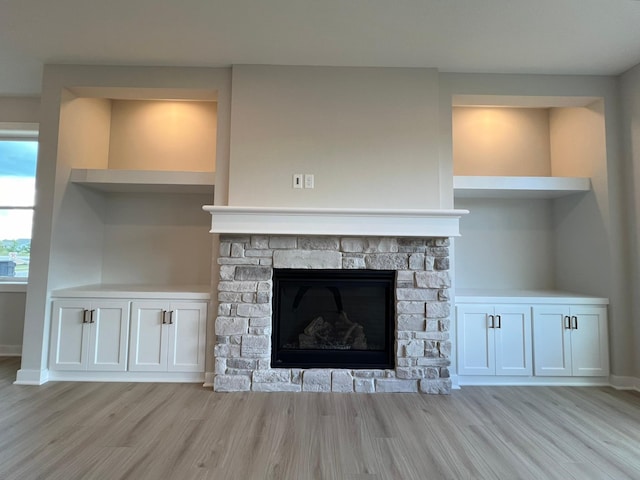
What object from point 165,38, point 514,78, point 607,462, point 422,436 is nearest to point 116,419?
point 422,436

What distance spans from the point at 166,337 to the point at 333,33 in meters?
2.79

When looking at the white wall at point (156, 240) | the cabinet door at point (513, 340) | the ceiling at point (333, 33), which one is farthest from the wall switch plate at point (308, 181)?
the cabinet door at point (513, 340)

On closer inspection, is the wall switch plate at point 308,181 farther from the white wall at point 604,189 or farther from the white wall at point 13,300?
the white wall at point 13,300

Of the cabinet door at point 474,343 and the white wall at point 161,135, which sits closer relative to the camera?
the cabinet door at point 474,343

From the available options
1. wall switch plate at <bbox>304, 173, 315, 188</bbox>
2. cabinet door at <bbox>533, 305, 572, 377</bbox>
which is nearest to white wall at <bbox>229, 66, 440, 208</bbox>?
wall switch plate at <bbox>304, 173, 315, 188</bbox>

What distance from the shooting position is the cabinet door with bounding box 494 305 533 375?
9.04 feet

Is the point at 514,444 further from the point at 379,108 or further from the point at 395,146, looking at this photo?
the point at 379,108

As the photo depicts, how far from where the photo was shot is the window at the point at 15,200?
361cm

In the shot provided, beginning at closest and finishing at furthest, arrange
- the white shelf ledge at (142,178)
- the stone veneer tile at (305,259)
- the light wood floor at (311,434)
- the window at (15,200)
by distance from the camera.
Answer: the light wood floor at (311,434) < the stone veneer tile at (305,259) < the white shelf ledge at (142,178) < the window at (15,200)

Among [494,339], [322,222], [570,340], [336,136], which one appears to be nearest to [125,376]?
[322,222]

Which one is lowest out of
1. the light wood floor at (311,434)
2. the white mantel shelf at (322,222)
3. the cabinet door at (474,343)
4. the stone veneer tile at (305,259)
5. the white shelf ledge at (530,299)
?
the light wood floor at (311,434)

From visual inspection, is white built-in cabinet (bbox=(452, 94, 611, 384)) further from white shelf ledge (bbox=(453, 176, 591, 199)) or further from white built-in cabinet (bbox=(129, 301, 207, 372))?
white built-in cabinet (bbox=(129, 301, 207, 372))

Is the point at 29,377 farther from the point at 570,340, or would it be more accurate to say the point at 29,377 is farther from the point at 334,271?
the point at 570,340

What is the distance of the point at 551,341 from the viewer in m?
2.78
